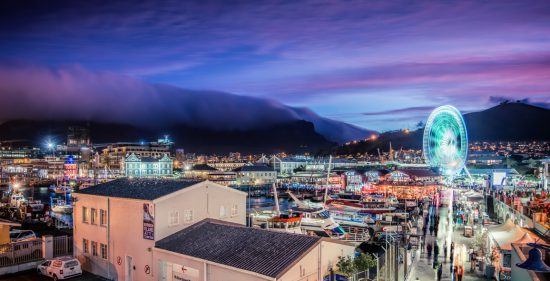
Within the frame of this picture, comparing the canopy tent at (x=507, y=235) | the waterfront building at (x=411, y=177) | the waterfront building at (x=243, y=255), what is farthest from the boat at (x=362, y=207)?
the waterfront building at (x=411, y=177)

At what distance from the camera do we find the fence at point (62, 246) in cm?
2062

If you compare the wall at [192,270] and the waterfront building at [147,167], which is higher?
the wall at [192,270]

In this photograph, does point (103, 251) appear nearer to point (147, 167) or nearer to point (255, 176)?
point (255, 176)

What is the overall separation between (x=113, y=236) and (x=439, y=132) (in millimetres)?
46559

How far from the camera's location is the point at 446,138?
2125 inches

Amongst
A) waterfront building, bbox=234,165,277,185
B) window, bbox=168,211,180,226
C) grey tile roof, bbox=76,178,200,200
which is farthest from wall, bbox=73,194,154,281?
waterfront building, bbox=234,165,277,185

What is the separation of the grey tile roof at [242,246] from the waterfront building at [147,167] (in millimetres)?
122423

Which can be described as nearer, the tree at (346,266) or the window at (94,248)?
the tree at (346,266)

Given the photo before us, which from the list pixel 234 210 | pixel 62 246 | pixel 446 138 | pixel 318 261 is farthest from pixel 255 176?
pixel 318 261

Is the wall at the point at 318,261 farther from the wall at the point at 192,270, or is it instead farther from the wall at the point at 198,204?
the wall at the point at 198,204

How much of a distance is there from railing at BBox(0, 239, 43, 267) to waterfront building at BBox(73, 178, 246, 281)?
1607 mm

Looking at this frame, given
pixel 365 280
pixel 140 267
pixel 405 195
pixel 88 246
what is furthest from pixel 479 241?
pixel 405 195

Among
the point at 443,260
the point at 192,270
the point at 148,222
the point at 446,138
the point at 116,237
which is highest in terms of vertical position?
the point at 446,138

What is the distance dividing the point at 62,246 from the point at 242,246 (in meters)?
11.5
